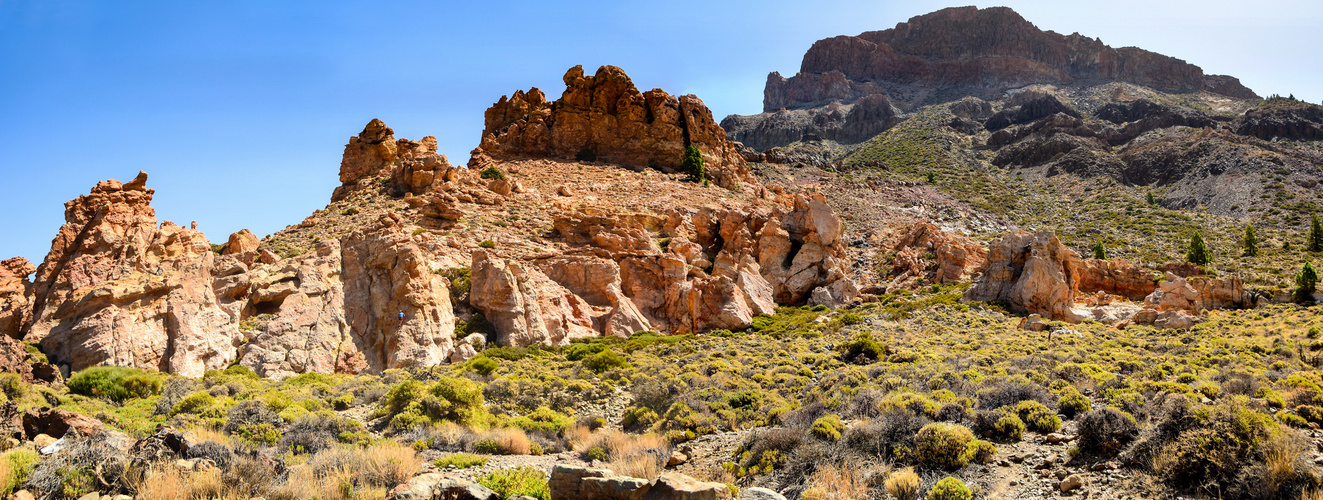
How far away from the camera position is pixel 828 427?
1201 centimetres

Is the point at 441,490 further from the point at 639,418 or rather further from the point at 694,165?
the point at 694,165

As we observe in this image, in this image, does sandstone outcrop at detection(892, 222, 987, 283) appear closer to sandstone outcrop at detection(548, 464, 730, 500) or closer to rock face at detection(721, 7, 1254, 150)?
sandstone outcrop at detection(548, 464, 730, 500)

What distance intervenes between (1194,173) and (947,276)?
5804 centimetres

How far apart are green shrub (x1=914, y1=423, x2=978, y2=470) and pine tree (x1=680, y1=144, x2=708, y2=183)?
43179 millimetres

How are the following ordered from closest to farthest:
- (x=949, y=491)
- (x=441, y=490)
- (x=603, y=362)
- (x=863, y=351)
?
(x=949, y=491) → (x=441, y=490) → (x=603, y=362) → (x=863, y=351)

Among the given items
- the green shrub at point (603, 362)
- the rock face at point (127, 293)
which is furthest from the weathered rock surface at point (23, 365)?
the green shrub at point (603, 362)

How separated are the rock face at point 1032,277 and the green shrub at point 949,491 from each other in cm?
2166

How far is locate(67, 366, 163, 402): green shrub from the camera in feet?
52.7

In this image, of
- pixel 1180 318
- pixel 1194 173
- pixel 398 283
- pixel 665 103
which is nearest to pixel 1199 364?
pixel 1180 318

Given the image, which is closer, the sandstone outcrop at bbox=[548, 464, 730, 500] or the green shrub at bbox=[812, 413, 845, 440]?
the sandstone outcrop at bbox=[548, 464, 730, 500]

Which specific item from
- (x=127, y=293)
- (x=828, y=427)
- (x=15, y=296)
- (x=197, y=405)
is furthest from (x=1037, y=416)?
(x=15, y=296)

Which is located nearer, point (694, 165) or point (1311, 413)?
point (1311, 413)

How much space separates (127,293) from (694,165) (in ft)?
131

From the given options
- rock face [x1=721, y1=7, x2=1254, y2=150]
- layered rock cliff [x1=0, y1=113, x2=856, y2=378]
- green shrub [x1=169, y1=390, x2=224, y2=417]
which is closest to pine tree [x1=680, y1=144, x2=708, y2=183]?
layered rock cliff [x1=0, y1=113, x2=856, y2=378]
